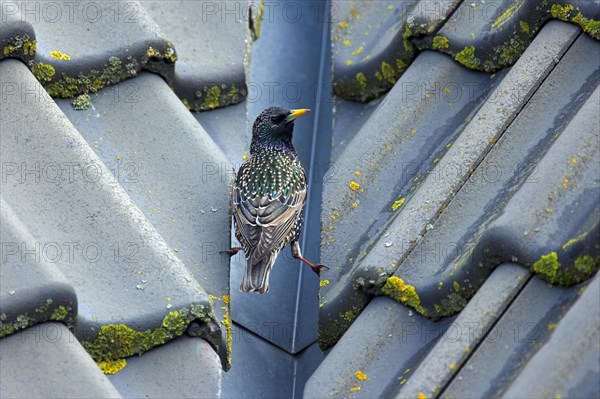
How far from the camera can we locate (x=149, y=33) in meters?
3.25

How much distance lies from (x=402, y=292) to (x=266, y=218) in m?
1.83

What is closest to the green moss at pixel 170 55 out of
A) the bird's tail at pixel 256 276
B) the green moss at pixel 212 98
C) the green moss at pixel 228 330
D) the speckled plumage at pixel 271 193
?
the green moss at pixel 212 98

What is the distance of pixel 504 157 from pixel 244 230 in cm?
152

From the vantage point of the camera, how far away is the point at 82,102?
3.18 m

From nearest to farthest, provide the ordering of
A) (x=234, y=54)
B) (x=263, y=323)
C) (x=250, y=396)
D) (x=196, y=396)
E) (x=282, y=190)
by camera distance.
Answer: (x=196, y=396) < (x=250, y=396) < (x=263, y=323) < (x=234, y=54) < (x=282, y=190)

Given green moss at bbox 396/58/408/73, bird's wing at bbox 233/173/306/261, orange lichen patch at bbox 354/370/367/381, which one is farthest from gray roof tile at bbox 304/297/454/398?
bird's wing at bbox 233/173/306/261

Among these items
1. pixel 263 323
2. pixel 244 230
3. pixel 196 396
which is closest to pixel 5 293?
pixel 196 396

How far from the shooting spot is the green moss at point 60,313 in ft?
7.79

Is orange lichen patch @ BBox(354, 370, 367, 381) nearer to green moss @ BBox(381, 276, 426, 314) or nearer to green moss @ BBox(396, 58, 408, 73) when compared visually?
green moss @ BBox(381, 276, 426, 314)

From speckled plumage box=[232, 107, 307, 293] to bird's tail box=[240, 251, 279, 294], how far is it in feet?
0.13

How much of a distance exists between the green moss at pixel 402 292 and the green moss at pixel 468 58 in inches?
34.3

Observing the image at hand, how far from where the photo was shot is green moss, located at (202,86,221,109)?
3.49m

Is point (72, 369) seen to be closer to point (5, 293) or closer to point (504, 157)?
point (5, 293)

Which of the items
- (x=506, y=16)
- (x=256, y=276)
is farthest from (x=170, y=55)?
(x=506, y=16)
